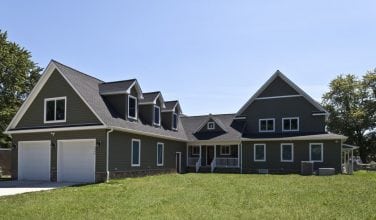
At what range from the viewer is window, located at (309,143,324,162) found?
3086cm

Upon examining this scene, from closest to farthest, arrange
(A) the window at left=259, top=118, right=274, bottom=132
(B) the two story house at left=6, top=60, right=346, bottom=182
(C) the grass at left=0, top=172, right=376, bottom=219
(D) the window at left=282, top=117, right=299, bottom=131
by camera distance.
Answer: (C) the grass at left=0, top=172, right=376, bottom=219 → (B) the two story house at left=6, top=60, right=346, bottom=182 → (D) the window at left=282, top=117, right=299, bottom=131 → (A) the window at left=259, top=118, right=274, bottom=132

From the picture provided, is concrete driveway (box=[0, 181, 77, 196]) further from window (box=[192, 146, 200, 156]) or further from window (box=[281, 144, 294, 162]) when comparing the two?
window (box=[281, 144, 294, 162])

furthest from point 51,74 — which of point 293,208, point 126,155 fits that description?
point 293,208

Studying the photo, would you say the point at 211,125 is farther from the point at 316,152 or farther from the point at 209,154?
the point at 316,152

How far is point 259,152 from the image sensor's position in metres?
33.0

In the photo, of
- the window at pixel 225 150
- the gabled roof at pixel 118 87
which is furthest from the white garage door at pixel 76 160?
the window at pixel 225 150

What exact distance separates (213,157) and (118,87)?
543 inches

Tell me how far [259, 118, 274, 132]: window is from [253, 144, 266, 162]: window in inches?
68.0

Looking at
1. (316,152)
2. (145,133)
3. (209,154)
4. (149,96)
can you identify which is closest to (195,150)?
(209,154)

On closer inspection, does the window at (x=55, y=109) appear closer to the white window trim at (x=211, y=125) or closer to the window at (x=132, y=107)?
the window at (x=132, y=107)

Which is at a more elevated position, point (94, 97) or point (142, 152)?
point (94, 97)

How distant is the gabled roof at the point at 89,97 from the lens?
22.1m

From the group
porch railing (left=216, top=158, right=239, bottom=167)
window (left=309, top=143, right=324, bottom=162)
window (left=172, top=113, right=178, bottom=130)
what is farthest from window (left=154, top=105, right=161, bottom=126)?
window (left=309, top=143, right=324, bottom=162)

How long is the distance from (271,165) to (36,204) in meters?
22.7
